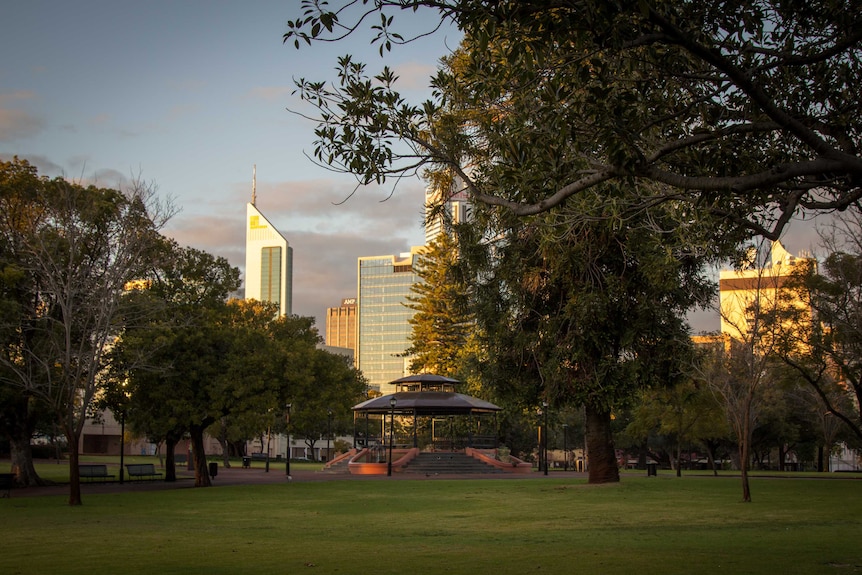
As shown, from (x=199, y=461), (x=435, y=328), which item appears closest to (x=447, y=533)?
(x=199, y=461)

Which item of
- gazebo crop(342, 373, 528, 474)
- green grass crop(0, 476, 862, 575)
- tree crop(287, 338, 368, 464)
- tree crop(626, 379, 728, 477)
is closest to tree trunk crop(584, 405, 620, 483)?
green grass crop(0, 476, 862, 575)

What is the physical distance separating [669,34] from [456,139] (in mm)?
4765

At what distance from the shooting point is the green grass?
1032 centimetres

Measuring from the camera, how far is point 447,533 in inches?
571

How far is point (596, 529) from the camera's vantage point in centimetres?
1488

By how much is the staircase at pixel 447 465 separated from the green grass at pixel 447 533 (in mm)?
16920

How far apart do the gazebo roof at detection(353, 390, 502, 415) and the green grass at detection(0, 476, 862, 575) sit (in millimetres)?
17527

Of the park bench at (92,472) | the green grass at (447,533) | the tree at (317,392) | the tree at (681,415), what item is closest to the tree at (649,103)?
the green grass at (447,533)

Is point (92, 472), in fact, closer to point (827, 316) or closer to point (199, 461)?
point (199, 461)

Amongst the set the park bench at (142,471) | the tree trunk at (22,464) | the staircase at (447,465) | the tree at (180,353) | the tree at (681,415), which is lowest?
the staircase at (447,465)

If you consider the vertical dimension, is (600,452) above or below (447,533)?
above

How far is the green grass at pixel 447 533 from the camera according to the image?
33.9ft

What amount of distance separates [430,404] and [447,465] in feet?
10.8

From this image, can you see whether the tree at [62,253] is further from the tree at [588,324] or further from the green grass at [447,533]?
the tree at [588,324]
